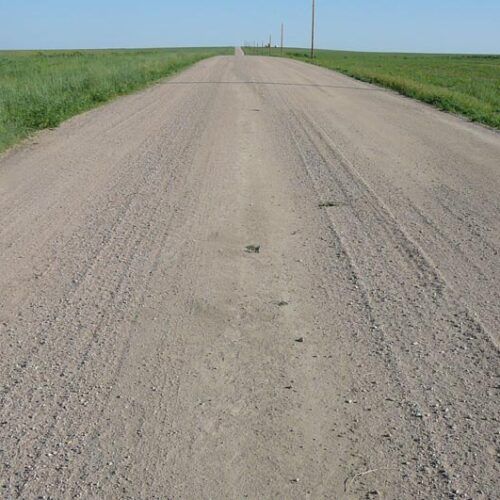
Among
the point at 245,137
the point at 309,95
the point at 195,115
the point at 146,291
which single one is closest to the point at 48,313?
the point at 146,291

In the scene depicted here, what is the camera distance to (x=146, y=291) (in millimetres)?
5090

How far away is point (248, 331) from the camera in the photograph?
14.7ft

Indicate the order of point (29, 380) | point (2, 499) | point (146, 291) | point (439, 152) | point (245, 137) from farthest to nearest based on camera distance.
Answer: point (245, 137) < point (439, 152) < point (146, 291) < point (29, 380) < point (2, 499)

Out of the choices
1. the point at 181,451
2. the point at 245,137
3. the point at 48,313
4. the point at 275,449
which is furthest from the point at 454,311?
the point at 245,137

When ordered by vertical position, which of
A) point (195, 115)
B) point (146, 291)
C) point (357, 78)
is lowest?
point (357, 78)

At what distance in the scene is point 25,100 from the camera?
15.1 meters

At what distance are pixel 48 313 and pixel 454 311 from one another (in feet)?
9.53

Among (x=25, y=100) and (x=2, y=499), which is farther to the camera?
(x=25, y=100)

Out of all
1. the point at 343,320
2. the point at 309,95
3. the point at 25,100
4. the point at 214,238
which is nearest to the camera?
the point at 343,320

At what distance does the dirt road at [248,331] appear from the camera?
10.2ft

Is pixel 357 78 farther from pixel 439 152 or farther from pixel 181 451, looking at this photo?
pixel 181 451

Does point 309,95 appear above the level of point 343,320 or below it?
below

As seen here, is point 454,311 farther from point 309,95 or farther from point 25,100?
point 309,95

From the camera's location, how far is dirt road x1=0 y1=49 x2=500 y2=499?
312 cm
